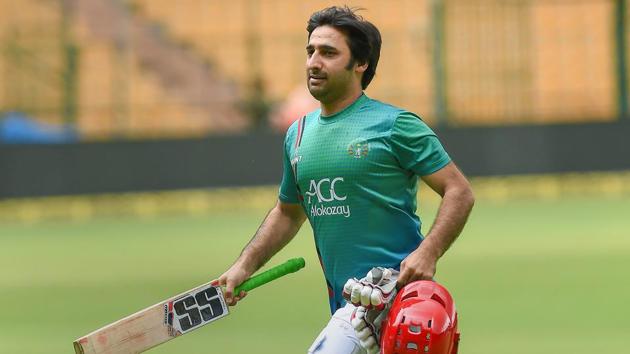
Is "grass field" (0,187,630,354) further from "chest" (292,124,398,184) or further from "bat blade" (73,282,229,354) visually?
"chest" (292,124,398,184)

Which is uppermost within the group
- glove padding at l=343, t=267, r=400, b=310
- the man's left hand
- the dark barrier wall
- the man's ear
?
the man's ear

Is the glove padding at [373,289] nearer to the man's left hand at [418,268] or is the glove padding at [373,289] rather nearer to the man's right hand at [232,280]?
the man's left hand at [418,268]

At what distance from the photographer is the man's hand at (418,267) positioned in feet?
21.0

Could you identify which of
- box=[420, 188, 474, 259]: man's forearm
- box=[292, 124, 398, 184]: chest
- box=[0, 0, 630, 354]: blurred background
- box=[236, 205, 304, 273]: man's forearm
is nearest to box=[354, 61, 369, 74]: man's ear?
box=[292, 124, 398, 184]: chest

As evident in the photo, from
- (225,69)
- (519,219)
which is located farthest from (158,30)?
(519,219)

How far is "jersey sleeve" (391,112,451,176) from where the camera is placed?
6605 mm

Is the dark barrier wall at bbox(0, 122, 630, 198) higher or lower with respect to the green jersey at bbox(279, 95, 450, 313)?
lower

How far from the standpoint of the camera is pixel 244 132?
27141mm

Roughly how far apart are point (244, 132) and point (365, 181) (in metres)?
20.5

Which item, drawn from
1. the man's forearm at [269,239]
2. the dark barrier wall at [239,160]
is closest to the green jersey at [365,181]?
the man's forearm at [269,239]

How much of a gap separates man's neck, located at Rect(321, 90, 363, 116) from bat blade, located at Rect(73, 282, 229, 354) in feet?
3.01

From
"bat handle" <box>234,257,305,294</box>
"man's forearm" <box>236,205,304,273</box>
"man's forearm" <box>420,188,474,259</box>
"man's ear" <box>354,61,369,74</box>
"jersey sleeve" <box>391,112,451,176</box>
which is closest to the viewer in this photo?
"man's forearm" <box>420,188,474,259</box>

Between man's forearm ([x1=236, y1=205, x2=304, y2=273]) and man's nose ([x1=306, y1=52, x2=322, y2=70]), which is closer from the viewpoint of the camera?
man's nose ([x1=306, y1=52, x2=322, y2=70])

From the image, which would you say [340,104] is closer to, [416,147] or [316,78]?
[316,78]
